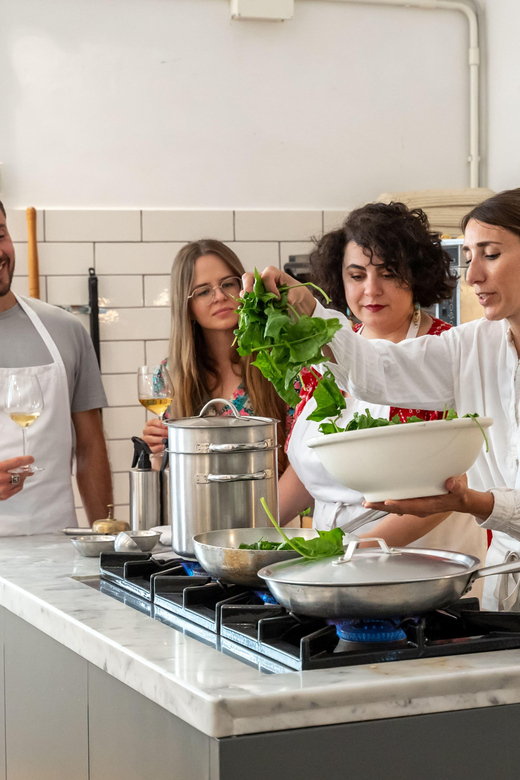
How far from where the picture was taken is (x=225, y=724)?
82 cm

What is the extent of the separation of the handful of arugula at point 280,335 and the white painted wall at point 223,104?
241 cm

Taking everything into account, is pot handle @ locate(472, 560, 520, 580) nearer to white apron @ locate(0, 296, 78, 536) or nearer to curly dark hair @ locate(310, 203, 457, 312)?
curly dark hair @ locate(310, 203, 457, 312)

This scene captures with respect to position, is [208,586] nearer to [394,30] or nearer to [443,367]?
[443,367]

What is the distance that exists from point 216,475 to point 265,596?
31 cm

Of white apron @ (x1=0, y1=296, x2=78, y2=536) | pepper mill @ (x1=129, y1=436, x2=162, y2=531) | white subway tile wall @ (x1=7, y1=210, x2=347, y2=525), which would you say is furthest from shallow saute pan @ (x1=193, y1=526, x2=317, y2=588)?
white subway tile wall @ (x1=7, y1=210, x2=347, y2=525)

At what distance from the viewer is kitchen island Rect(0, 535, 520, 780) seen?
0.83m

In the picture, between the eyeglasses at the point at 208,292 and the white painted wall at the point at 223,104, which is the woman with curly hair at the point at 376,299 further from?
the white painted wall at the point at 223,104

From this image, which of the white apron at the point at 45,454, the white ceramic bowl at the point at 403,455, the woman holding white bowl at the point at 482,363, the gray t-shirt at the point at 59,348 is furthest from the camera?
the gray t-shirt at the point at 59,348

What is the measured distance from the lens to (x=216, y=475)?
1.43 m

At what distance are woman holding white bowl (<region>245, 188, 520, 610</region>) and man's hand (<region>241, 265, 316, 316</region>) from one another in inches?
4.6

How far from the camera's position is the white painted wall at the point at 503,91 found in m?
3.61

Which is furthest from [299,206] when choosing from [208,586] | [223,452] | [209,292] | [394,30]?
[208,586]

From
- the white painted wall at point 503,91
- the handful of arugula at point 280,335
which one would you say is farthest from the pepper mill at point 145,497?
the white painted wall at point 503,91

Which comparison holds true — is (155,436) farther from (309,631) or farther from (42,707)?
(309,631)
